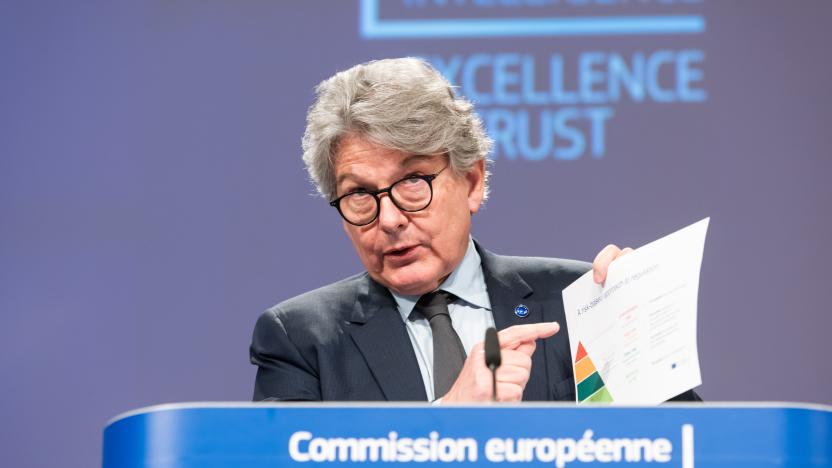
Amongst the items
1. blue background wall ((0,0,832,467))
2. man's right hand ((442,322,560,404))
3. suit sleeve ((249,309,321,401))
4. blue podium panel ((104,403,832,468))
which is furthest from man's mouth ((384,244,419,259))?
blue background wall ((0,0,832,467))

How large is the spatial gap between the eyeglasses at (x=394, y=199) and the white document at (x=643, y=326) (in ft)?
1.37

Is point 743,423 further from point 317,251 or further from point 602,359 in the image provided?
point 317,251

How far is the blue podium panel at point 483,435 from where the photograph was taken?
1347 mm

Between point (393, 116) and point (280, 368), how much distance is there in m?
0.57

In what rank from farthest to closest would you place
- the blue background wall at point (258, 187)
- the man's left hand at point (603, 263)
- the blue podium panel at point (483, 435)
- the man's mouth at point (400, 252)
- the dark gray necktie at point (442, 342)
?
the blue background wall at point (258, 187) < the man's mouth at point (400, 252) < the dark gray necktie at point (442, 342) < the man's left hand at point (603, 263) < the blue podium panel at point (483, 435)

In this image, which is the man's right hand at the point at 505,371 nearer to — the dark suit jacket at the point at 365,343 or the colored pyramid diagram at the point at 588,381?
the colored pyramid diagram at the point at 588,381

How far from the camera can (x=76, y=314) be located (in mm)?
3979

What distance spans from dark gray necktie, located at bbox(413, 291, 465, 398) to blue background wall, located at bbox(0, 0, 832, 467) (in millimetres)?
1354

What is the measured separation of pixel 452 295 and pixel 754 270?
1.60 metres

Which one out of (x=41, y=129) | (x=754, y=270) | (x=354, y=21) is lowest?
(x=754, y=270)

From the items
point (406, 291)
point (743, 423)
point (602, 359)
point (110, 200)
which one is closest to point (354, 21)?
point (110, 200)

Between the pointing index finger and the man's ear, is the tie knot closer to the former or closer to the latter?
the man's ear

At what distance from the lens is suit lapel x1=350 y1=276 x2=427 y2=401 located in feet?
7.55

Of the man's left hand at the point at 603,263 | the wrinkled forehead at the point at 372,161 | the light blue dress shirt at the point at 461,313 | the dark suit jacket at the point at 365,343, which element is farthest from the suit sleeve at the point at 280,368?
the man's left hand at the point at 603,263
